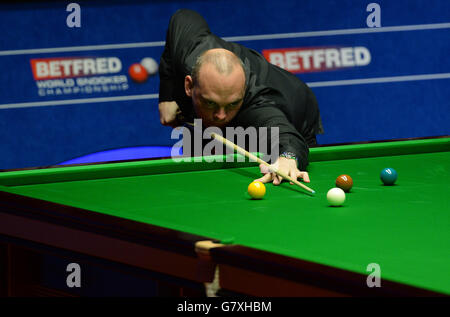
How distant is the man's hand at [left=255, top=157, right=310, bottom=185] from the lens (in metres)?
2.95

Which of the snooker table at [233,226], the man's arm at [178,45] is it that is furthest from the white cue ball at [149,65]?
the snooker table at [233,226]

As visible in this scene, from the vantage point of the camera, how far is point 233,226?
2.16 metres

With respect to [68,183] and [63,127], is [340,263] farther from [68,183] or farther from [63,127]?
[63,127]

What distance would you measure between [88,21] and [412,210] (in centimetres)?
485

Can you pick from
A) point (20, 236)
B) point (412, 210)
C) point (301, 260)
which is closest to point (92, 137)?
point (20, 236)

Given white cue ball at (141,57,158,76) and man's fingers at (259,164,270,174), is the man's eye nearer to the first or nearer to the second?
man's fingers at (259,164,270,174)

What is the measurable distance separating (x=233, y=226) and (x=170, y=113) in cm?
228

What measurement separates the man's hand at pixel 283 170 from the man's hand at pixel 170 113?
4.44 feet

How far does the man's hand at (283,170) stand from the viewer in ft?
9.66

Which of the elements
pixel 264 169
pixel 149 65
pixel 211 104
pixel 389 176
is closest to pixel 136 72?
pixel 149 65

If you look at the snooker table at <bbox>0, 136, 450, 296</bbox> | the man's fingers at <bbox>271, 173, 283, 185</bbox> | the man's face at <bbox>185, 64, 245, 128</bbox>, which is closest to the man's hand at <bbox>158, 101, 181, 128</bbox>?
the man's face at <bbox>185, 64, 245, 128</bbox>

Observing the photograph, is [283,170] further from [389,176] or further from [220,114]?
[220,114]

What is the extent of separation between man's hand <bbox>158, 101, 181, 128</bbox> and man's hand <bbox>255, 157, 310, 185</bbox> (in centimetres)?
135

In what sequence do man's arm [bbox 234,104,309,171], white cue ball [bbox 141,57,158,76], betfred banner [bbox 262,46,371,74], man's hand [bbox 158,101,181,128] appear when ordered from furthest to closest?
betfred banner [bbox 262,46,371,74], white cue ball [bbox 141,57,158,76], man's hand [bbox 158,101,181,128], man's arm [bbox 234,104,309,171]
